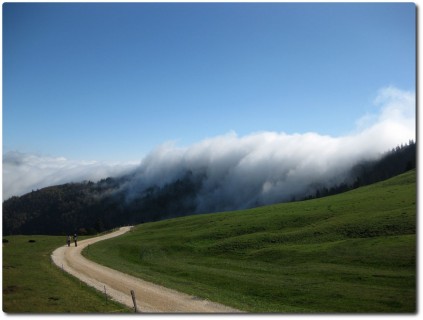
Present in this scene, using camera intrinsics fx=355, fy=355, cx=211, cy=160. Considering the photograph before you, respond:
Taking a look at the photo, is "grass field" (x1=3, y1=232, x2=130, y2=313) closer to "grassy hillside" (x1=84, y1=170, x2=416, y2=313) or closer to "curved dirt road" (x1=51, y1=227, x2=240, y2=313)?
"curved dirt road" (x1=51, y1=227, x2=240, y2=313)

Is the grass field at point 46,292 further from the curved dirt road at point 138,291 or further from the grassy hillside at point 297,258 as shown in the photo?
the grassy hillside at point 297,258

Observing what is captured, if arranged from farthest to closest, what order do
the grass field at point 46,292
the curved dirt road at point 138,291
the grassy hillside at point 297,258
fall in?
the grassy hillside at point 297,258
the curved dirt road at point 138,291
the grass field at point 46,292

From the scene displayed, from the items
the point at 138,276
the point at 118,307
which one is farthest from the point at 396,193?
the point at 118,307

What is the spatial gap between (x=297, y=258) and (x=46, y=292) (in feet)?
115

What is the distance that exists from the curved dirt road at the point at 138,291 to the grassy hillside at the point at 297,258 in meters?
2.11

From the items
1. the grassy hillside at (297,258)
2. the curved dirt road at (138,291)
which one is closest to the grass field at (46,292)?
the curved dirt road at (138,291)

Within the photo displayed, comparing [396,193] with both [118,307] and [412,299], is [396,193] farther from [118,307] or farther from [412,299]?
[118,307]

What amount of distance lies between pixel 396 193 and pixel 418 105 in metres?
67.5

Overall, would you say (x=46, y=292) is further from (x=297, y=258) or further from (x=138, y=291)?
(x=297, y=258)

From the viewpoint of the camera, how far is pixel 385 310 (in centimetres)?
3138

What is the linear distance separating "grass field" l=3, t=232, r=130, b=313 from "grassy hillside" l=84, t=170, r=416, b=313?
30.7ft

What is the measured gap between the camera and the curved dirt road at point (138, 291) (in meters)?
32.3

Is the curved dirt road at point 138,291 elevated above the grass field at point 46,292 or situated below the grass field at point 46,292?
below

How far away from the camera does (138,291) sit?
37.9 metres
